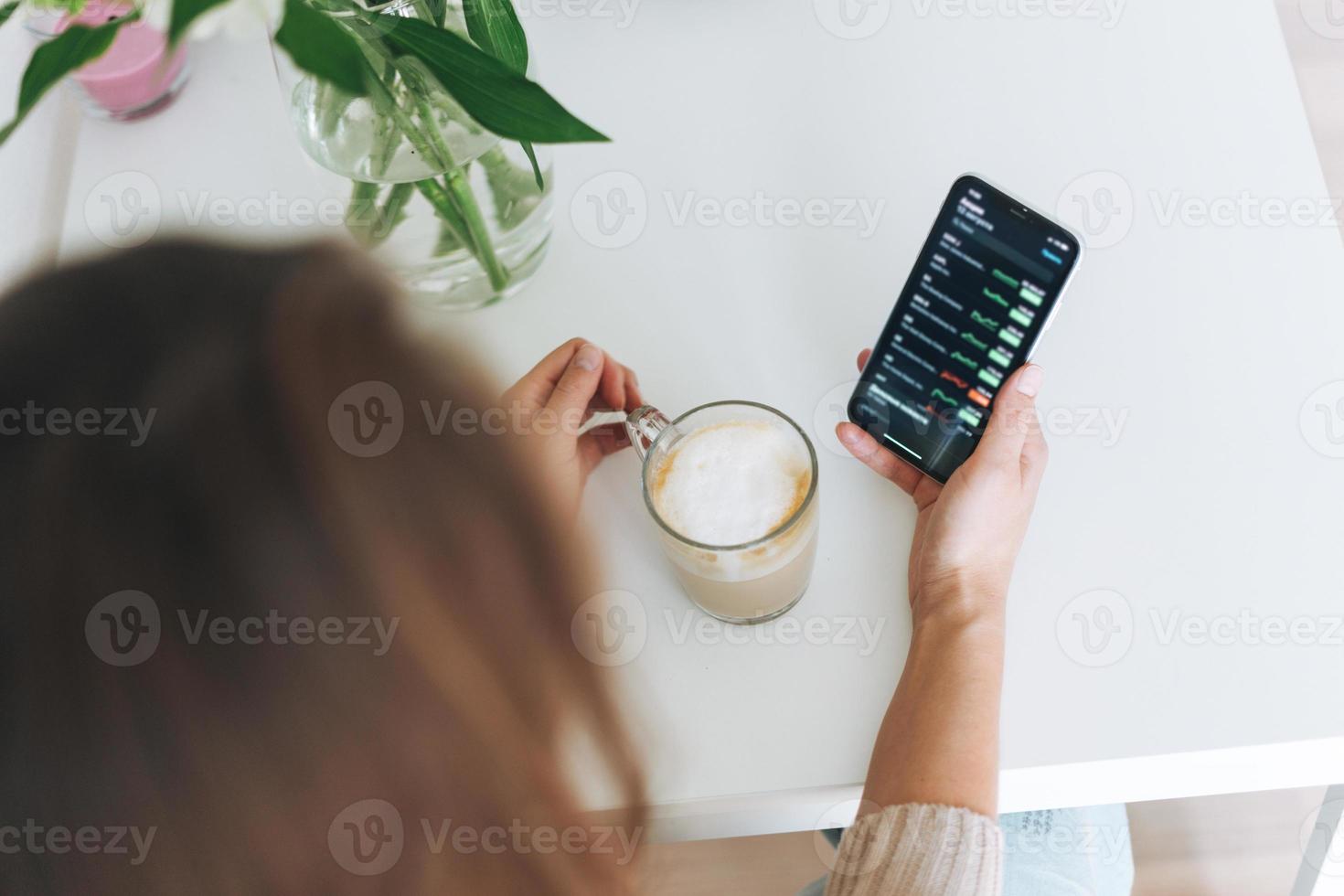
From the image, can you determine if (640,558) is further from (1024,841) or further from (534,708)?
(1024,841)

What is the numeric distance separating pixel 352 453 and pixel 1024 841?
580mm

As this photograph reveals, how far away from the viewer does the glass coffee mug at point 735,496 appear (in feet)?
1.90

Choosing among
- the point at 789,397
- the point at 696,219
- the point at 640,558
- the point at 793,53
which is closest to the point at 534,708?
the point at 640,558

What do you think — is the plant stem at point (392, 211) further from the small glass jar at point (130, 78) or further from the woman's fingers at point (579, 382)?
the small glass jar at point (130, 78)

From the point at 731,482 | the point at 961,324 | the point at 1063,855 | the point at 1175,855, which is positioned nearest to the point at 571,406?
the point at 731,482

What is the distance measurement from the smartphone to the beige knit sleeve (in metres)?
0.22

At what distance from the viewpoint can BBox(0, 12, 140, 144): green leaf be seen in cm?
47

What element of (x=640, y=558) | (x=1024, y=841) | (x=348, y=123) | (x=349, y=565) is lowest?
(x=1024, y=841)

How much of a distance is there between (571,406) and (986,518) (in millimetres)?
275

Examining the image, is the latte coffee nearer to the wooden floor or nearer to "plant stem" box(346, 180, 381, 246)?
"plant stem" box(346, 180, 381, 246)

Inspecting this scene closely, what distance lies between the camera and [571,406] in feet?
2.27

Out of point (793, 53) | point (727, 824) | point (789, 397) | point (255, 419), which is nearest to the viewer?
point (255, 419)

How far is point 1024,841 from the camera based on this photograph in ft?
2.50

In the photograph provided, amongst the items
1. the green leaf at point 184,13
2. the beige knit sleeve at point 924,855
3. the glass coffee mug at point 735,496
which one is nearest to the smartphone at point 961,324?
the glass coffee mug at point 735,496
